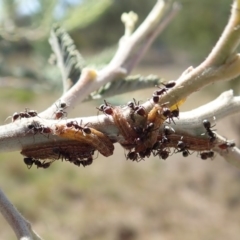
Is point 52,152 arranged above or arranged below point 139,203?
below

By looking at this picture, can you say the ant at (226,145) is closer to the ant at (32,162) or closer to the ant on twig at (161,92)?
the ant on twig at (161,92)

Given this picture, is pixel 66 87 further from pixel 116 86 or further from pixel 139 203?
pixel 139 203

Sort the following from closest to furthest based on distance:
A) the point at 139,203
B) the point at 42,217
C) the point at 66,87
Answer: the point at 66,87 → the point at 42,217 → the point at 139,203

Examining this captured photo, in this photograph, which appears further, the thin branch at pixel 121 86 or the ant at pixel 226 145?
the thin branch at pixel 121 86

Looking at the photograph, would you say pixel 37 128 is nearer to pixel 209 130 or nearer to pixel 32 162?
pixel 32 162

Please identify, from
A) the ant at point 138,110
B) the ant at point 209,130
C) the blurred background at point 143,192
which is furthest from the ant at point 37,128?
the blurred background at point 143,192

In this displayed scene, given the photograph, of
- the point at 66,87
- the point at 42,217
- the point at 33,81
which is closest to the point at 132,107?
the point at 66,87

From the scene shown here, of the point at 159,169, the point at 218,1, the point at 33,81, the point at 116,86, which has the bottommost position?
the point at 116,86

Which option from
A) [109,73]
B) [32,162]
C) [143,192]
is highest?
[143,192]

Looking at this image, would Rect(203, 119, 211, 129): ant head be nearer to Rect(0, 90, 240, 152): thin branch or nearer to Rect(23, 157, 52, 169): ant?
Rect(0, 90, 240, 152): thin branch

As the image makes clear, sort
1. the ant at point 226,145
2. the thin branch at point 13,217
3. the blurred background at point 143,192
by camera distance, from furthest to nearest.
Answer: the blurred background at point 143,192 < the ant at point 226,145 < the thin branch at point 13,217

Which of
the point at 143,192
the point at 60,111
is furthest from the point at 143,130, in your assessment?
the point at 143,192
